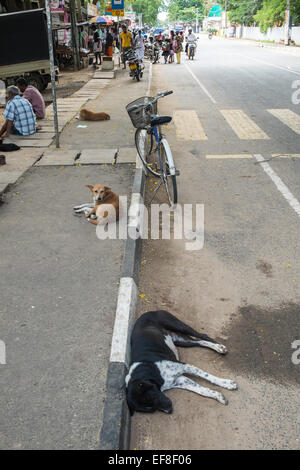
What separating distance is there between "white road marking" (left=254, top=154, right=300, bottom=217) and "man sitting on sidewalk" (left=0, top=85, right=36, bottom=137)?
5.53 m

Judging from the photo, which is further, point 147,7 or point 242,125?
point 147,7

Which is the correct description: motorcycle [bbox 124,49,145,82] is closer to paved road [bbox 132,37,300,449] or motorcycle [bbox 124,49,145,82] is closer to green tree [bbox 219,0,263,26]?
paved road [bbox 132,37,300,449]

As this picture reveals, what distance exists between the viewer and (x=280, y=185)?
297 inches

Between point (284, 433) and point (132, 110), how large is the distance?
222 inches

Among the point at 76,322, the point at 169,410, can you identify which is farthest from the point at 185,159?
the point at 169,410

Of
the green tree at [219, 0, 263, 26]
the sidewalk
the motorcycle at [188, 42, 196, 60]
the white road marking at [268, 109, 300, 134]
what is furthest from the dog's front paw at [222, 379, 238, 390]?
the green tree at [219, 0, 263, 26]

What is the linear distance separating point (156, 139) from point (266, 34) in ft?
208

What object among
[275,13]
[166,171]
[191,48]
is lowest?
[166,171]

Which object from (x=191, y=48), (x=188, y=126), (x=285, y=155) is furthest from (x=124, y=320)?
(x=191, y=48)

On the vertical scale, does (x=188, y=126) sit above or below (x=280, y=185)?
above

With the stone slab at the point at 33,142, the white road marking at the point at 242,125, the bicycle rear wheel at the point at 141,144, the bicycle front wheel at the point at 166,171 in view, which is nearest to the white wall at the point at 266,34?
the white road marking at the point at 242,125

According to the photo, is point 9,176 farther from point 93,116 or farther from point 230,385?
point 230,385

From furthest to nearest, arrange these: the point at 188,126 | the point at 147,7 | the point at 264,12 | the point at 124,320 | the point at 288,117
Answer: the point at 147,7 → the point at 264,12 → the point at 288,117 → the point at 188,126 → the point at 124,320
